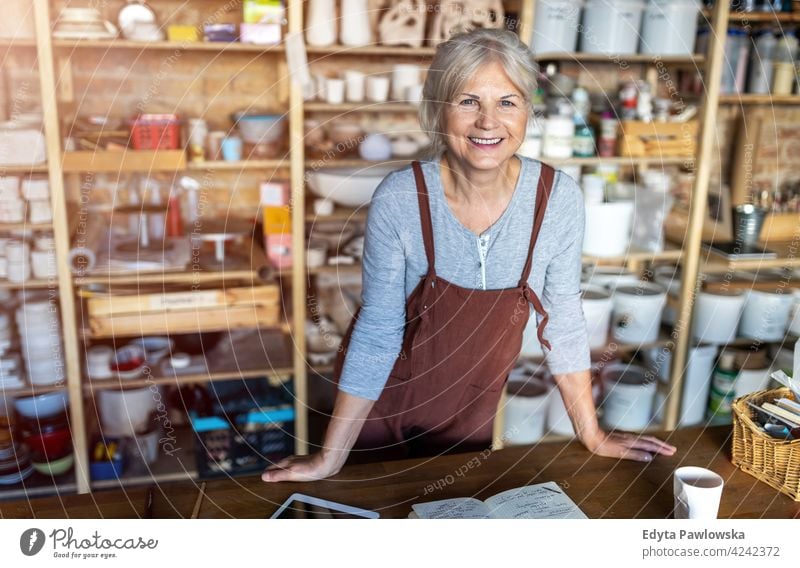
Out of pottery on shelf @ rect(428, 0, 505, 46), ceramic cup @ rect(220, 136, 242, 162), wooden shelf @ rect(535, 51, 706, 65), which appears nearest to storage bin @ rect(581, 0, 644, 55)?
wooden shelf @ rect(535, 51, 706, 65)

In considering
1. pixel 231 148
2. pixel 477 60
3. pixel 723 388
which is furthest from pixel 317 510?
pixel 723 388

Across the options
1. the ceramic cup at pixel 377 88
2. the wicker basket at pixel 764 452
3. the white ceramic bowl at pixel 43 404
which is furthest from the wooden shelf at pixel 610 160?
the white ceramic bowl at pixel 43 404

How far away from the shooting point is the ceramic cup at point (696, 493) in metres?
0.92

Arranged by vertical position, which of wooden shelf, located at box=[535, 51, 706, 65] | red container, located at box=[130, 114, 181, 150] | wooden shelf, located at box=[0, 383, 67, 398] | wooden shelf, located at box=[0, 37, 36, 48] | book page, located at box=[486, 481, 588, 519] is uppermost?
wooden shelf, located at box=[535, 51, 706, 65]

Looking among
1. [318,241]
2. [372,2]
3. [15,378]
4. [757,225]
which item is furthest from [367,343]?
[757,225]

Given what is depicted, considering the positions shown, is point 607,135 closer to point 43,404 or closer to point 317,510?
point 317,510

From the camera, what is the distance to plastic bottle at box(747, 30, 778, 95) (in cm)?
230

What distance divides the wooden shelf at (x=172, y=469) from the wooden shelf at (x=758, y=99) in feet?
6.32

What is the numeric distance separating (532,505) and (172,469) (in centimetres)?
157

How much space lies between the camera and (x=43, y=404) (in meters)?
2.08

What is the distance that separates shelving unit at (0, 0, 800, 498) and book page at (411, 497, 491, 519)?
1.21 meters

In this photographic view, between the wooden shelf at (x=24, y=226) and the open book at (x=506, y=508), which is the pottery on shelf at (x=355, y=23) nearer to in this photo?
the wooden shelf at (x=24, y=226)

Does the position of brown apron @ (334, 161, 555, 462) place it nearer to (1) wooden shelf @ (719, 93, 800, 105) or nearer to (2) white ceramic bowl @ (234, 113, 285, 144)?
(2) white ceramic bowl @ (234, 113, 285, 144)

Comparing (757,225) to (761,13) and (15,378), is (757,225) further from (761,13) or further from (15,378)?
(15,378)
